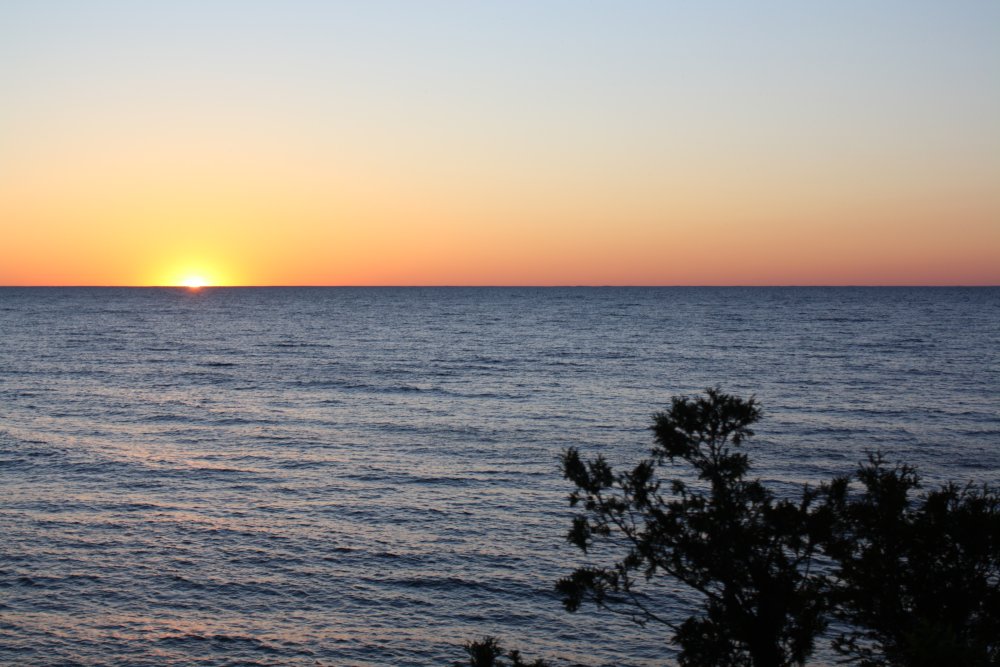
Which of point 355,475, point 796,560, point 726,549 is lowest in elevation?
point 355,475

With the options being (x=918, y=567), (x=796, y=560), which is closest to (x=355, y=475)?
(x=796, y=560)

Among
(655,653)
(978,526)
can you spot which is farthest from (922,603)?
(655,653)

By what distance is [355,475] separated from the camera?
42.9m

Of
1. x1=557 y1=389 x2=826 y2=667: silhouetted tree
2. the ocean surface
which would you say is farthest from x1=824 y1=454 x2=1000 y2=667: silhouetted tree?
the ocean surface

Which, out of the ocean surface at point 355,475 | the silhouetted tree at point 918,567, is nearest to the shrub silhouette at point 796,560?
the silhouetted tree at point 918,567

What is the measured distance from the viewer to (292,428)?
183ft

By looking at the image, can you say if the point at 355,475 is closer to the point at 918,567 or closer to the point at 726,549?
the point at 726,549

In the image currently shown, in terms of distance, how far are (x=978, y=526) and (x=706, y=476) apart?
14.0 ft

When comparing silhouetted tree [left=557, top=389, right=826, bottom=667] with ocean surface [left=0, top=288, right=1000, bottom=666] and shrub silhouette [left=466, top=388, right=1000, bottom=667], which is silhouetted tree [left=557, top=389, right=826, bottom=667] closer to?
shrub silhouette [left=466, top=388, right=1000, bottom=667]

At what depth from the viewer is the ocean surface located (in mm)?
25578

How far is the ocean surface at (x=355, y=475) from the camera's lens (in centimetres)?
2558

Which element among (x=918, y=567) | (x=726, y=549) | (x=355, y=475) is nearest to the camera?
(x=918, y=567)

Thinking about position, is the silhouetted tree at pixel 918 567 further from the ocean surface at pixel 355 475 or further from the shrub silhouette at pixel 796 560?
the ocean surface at pixel 355 475

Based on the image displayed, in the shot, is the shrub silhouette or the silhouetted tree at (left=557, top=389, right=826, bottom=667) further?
the silhouetted tree at (left=557, top=389, right=826, bottom=667)
